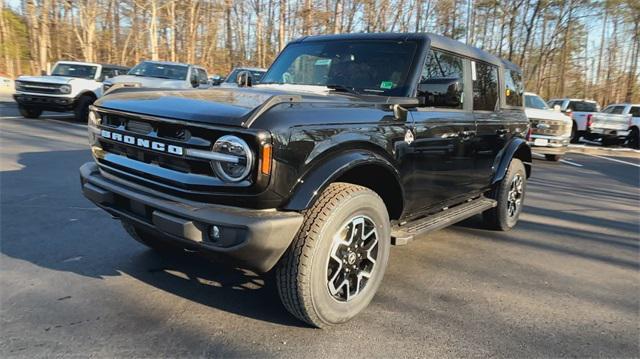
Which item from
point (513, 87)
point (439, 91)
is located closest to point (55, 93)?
point (513, 87)

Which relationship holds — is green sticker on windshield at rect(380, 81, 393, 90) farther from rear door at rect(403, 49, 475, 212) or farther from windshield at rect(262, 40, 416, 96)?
rear door at rect(403, 49, 475, 212)

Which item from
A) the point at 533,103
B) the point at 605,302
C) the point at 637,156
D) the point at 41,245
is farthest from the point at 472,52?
the point at 637,156

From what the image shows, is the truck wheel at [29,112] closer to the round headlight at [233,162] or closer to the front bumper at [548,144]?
the round headlight at [233,162]

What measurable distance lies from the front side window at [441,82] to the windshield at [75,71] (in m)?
13.5

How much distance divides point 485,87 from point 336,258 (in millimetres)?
2967

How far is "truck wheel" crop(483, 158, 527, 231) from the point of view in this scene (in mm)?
5383

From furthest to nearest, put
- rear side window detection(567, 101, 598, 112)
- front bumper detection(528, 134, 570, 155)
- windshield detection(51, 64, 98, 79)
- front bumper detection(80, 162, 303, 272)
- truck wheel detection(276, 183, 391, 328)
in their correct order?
rear side window detection(567, 101, 598, 112), windshield detection(51, 64, 98, 79), front bumper detection(528, 134, 570, 155), truck wheel detection(276, 183, 391, 328), front bumper detection(80, 162, 303, 272)

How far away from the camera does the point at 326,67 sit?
413 centimetres

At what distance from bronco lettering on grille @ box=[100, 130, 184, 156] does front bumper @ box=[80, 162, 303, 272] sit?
28cm

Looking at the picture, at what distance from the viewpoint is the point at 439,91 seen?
3639 millimetres

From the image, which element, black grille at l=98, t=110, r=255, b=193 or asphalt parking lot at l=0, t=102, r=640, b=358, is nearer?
black grille at l=98, t=110, r=255, b=193

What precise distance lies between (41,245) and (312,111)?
115 inches

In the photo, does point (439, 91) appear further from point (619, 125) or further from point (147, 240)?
point (619, 125)

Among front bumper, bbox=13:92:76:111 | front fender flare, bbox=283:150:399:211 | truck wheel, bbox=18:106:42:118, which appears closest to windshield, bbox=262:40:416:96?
front fender flare, bbox=283:150:399:211
